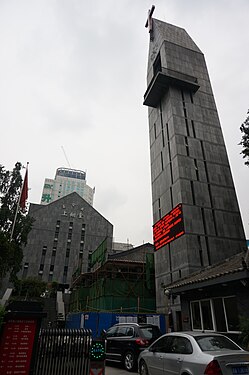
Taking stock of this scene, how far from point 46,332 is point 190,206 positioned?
17130 millimetres

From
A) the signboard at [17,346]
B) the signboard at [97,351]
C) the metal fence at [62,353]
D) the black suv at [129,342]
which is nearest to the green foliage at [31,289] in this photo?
the black suv at [129,342]

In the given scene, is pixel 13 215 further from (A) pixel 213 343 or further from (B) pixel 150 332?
(A) pixel 213 343

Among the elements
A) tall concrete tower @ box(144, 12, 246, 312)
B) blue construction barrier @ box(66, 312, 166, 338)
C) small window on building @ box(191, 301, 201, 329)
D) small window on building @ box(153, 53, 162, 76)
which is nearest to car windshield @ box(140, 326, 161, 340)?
small window on building @ box(191, 301, 201, 329)

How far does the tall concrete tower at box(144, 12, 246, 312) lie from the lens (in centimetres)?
2058

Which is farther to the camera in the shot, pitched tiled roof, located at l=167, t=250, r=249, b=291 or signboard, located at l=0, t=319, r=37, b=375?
pitched tiled roof, located at l=167, t=250, r=249, b=291

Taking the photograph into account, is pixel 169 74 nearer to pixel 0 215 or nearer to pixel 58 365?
pixel 0 215

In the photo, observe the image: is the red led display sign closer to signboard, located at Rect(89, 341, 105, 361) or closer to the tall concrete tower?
the tall concrete tower

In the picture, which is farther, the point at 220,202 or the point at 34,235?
the point at 34,235

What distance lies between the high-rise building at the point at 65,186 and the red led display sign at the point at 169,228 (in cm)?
9735

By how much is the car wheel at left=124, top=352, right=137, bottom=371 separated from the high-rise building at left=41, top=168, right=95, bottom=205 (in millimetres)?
110032

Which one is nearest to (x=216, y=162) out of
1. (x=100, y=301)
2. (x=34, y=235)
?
(x=100, y=301)

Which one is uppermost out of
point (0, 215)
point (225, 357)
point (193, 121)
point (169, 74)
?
point (169, 74)

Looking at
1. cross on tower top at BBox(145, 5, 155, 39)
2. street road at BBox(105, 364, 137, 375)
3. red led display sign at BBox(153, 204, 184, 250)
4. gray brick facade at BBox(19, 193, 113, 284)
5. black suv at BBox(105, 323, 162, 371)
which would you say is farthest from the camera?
gray brick facade at BBox(19, 193, 113, 284)

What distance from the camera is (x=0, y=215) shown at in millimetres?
23203
